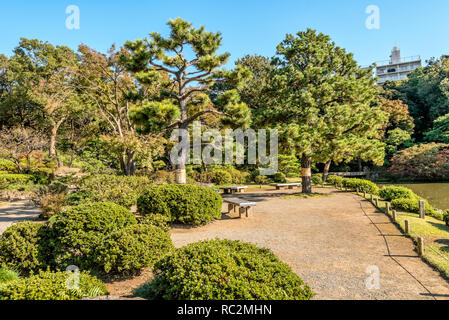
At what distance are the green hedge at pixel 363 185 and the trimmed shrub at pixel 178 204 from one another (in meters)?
10.2

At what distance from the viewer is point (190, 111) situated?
43.1 ft

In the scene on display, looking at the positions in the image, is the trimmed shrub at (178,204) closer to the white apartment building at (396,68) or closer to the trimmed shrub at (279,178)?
the trimmed shrub at (279,178)

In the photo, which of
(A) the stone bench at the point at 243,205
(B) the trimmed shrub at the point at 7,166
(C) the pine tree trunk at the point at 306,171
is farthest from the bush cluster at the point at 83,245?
(B) the trimmed shrub at the point at 7,166

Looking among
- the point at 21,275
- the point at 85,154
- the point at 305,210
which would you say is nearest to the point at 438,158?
the point at 305,210

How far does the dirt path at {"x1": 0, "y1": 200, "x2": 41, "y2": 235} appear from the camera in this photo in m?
8.46

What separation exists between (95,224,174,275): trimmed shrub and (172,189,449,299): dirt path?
1.81m

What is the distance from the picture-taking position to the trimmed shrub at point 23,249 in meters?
4.36

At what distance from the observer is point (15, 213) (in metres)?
9.78

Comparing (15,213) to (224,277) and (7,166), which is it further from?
(7,166)

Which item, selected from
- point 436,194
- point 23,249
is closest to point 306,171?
point 436,194

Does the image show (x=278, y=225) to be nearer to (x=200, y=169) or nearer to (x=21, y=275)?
(x=21, y=275)

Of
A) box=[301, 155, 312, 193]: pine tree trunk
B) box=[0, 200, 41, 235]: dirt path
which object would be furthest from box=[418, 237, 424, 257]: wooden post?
box=[0, 200, 41, 235]: dirt path

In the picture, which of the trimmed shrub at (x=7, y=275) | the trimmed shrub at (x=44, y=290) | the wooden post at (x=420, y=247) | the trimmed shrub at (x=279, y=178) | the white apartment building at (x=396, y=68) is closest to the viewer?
the trimmed shrub at (x=44, y=290)

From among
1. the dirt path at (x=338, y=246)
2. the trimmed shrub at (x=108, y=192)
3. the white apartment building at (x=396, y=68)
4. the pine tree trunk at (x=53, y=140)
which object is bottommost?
the dirt path at (x=338, y=246)
